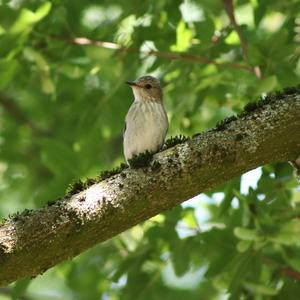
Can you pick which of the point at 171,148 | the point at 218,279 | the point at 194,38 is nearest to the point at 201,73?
the point at 194,38

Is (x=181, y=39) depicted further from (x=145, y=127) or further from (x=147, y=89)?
(x=147, y=89)

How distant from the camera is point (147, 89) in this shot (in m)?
6.23

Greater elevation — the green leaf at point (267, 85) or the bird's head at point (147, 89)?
the bird's head at point (147, 89)

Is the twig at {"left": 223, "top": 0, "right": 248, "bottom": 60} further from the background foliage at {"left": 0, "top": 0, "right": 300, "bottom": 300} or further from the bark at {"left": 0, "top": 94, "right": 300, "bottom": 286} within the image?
the bark at {"left": 0, "top": 94, "right": 300, "bottom": 286}

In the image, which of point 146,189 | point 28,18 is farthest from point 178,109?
point 146,189

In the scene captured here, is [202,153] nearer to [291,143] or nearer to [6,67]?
[291,143]

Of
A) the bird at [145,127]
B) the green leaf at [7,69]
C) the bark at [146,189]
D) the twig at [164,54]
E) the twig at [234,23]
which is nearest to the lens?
the bark at [146,189]

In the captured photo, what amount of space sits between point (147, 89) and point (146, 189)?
2947 millimetres

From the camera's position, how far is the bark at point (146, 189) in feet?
10.6

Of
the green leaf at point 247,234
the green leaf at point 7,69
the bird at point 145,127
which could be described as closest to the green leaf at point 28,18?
the green leaf at point 7,69

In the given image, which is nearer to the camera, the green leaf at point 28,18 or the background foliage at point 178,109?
the background foliage at point 178,109

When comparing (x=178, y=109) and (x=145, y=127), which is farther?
(x=145, y=127)

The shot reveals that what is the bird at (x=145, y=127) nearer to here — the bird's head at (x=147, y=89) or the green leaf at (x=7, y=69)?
the bird's head at (x=147, y=89)

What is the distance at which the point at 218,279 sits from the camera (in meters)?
4.89
